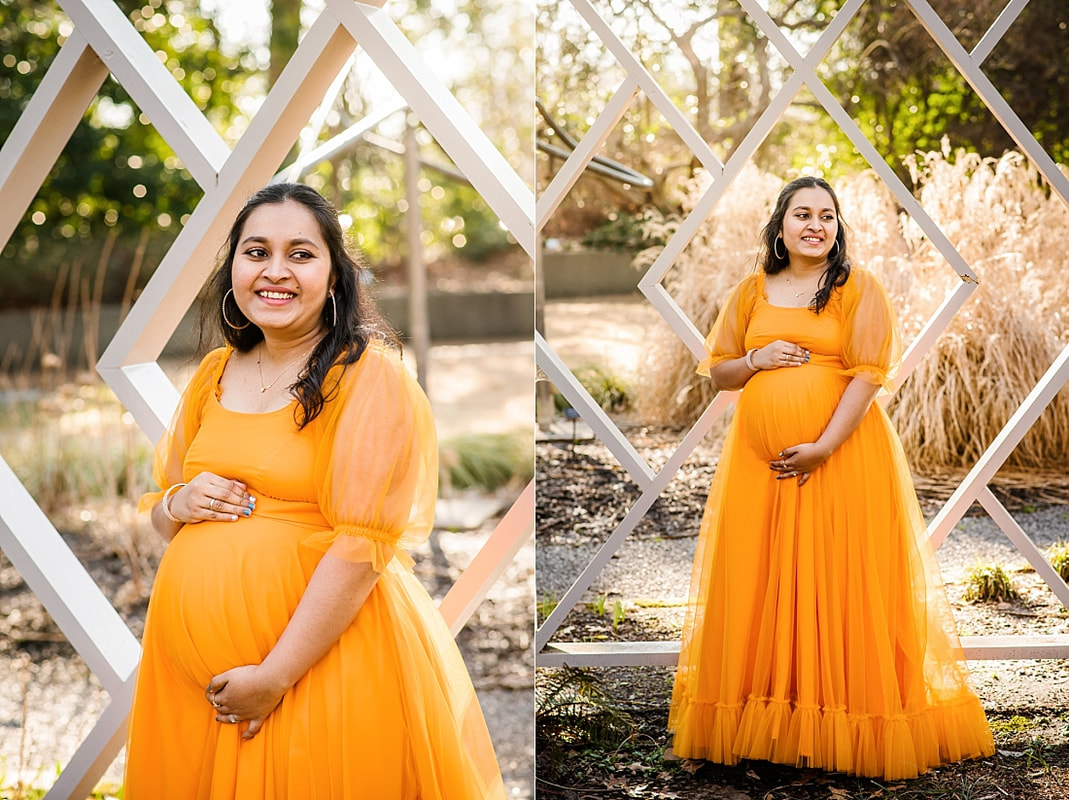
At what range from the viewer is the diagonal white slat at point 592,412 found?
4.37 ft

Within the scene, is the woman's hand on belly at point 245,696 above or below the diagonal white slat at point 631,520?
below

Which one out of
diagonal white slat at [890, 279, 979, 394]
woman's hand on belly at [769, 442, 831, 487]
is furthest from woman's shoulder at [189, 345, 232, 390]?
diagonal white slat at [890, 279, 979, 394]

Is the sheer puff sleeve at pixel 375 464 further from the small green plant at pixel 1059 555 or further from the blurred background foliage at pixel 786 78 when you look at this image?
the small green plant at pixel 1059 555

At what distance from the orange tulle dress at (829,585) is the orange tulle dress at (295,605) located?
395mm

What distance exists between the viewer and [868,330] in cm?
123

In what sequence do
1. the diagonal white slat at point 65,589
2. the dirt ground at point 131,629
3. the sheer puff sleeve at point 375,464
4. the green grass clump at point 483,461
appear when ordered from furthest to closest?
the green grass clump at point 483,461, the dirt ground at point 131,629, the diagonal white slat at point 65,589, the sheer puff sleeve at point 375,464

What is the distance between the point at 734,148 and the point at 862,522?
1.80 ft

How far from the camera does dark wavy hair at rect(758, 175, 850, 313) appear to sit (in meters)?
1.23

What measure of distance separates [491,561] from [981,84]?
39.6 inches

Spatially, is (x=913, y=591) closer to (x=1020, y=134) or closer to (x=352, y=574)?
(x=1020, y=134)

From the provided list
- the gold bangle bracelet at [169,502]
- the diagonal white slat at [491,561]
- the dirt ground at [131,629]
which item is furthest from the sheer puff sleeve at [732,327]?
the dirt ground at [131,629]

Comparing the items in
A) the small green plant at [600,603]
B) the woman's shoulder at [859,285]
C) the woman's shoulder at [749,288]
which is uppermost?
the woman's shoulder at [749,288]

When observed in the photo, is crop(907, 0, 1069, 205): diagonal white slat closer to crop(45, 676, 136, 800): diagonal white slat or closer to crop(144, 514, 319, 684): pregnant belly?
crop(144, 514, 319, 684): pregnant belly

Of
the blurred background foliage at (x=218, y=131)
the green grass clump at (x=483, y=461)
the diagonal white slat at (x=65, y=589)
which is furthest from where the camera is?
the blurred background foliage at (x=218, y=131)
